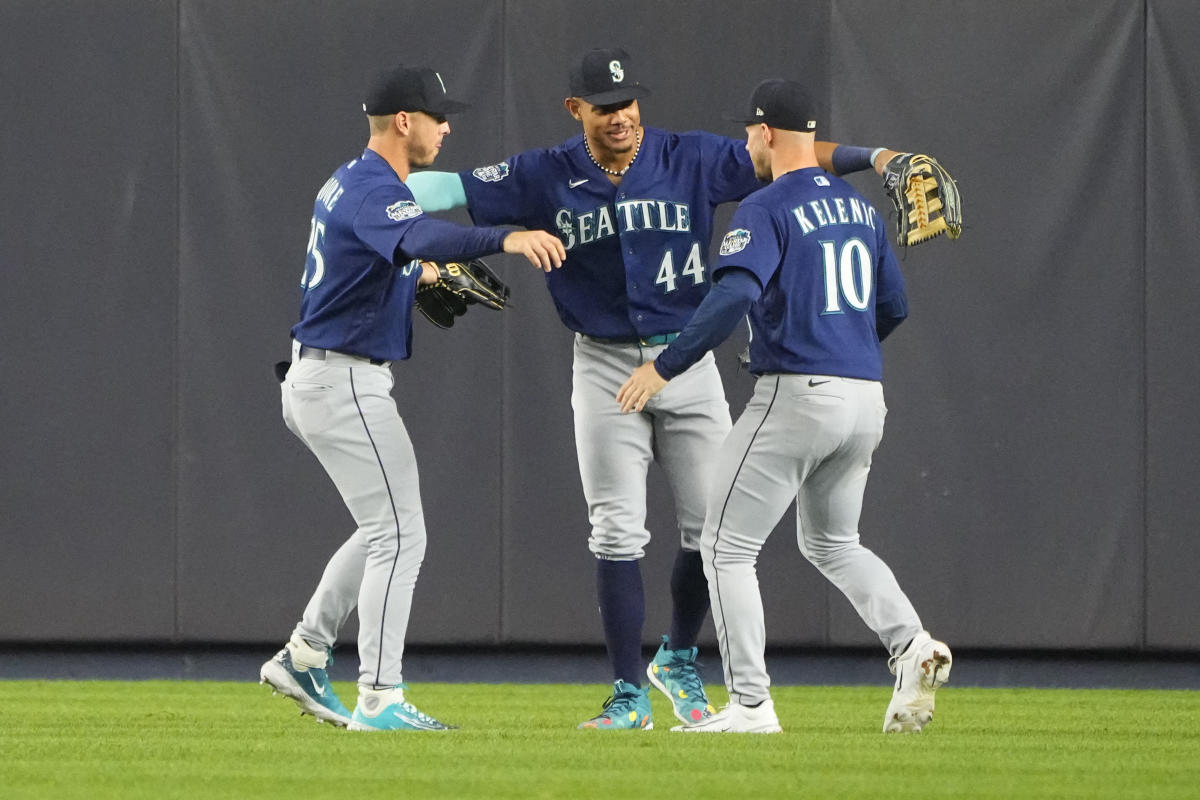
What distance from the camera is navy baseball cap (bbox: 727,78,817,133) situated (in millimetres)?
5016

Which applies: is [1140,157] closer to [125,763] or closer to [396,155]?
[396,155]

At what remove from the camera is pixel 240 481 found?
8164mm

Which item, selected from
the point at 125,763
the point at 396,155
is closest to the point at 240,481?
the point at 396,155

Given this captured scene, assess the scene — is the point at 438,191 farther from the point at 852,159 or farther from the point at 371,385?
the point at 852,159

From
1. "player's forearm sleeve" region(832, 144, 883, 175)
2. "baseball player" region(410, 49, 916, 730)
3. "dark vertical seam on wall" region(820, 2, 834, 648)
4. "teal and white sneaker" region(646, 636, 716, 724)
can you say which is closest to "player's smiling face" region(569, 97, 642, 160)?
"baseball player" region(410, 49, 916, 730)

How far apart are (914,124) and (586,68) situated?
3042mm

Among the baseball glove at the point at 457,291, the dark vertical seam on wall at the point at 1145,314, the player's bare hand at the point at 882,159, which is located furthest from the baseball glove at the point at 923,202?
the dark vertical seam on wall at the point at 1145,314

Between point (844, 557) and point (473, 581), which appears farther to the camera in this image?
point (473, 581)

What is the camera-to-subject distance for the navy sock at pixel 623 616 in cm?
551

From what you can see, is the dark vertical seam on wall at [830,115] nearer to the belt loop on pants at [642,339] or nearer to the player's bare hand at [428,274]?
the belt loop on pants at [642,339]

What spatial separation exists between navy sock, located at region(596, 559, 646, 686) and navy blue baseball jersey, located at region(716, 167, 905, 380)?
2.87 feet

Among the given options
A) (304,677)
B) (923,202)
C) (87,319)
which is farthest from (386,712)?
(87,319)

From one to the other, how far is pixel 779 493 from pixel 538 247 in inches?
40.4

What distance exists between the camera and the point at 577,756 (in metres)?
4.50
